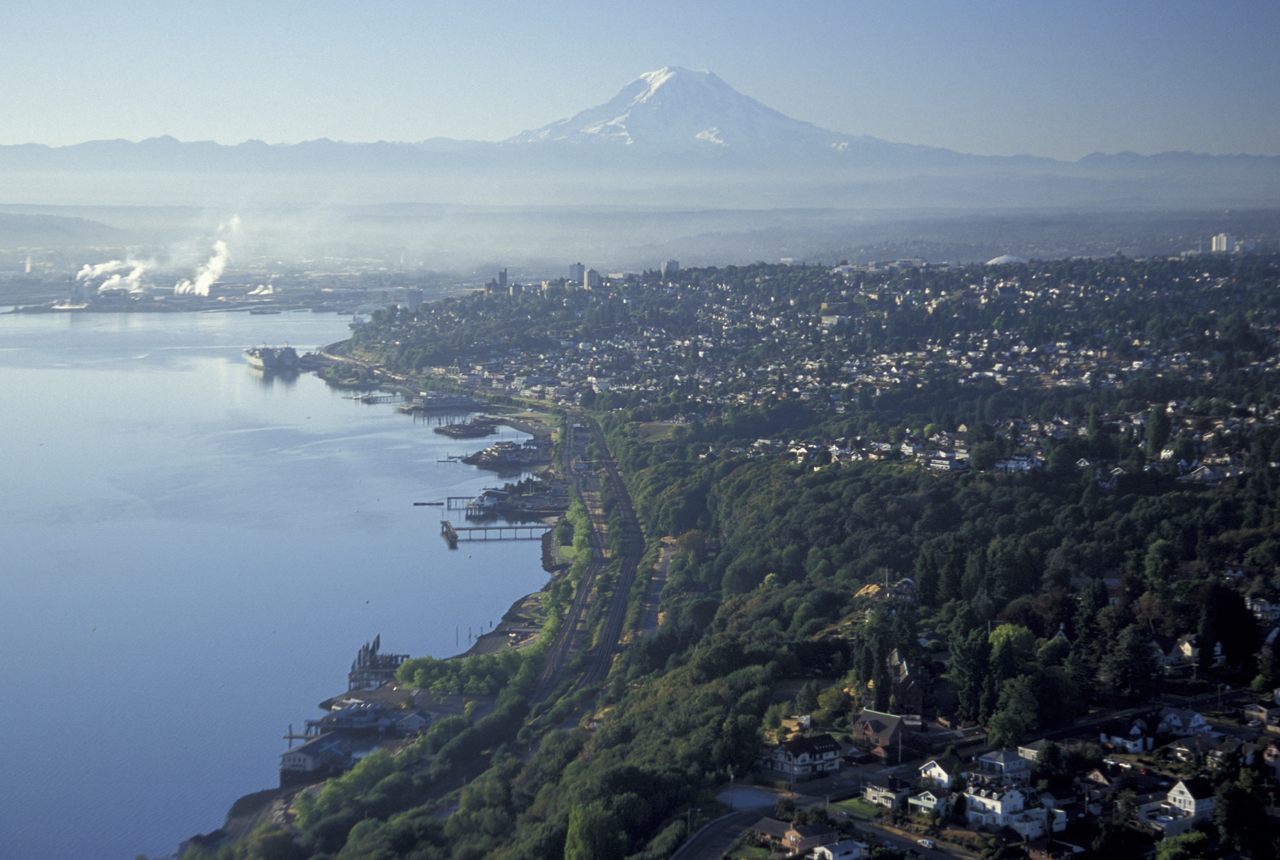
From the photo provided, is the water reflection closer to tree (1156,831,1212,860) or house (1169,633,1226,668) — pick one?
house (1169,633,1226,668)

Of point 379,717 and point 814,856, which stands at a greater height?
point 814,856

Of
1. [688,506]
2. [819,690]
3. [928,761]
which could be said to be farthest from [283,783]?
[688,506]

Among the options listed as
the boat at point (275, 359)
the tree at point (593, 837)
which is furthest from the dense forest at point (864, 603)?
the boat at point (275, 359)

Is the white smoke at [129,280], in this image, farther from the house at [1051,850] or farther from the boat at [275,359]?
the house at [1051,850]

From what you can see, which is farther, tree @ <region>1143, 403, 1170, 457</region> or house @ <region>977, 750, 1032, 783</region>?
tree @ <region>1143, 403, 1170, 457</region>

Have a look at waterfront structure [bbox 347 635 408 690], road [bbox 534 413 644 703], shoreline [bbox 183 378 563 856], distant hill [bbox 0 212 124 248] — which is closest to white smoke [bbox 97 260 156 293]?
distant hill [bbox 0 212 124 248]

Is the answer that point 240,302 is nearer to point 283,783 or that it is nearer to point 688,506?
point 688,506
